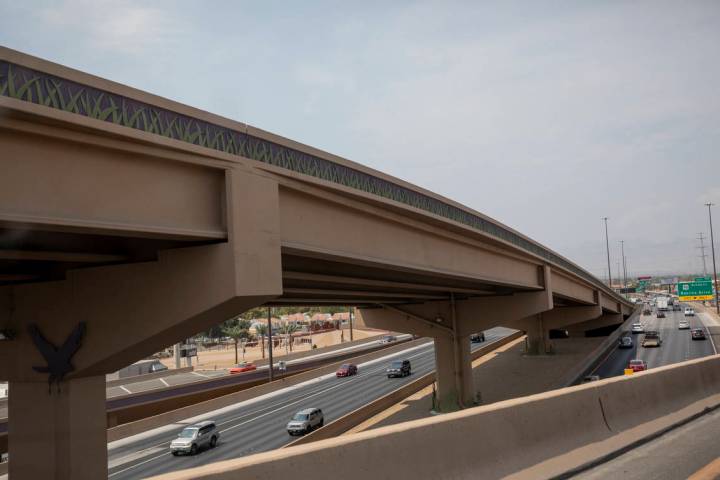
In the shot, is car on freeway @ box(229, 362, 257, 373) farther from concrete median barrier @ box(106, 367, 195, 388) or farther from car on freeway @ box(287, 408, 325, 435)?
car on freeway @ box(287, 408, 325, 435)

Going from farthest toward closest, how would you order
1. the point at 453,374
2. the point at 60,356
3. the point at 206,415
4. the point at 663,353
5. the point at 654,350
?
the point at 654,350
the point at 663,353
the point at 206,415
the point at 453,374
the point at 60,356

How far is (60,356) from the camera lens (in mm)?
11586

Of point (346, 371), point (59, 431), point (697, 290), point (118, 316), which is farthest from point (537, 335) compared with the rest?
point (59, 431)

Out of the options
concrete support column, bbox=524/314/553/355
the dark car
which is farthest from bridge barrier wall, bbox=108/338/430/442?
the dark car

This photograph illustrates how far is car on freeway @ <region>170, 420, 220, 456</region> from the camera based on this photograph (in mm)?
30812

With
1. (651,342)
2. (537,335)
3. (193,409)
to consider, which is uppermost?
(537,335)

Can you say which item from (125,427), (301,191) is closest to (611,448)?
(301,191)

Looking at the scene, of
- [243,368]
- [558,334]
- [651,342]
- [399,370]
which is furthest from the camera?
[558,334]

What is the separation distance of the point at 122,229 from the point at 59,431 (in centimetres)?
473

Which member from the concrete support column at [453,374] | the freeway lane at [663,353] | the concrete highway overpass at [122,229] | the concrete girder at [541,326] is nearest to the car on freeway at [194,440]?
the concrete support column at [453,374]

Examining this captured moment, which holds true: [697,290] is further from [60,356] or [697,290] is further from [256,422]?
[60,356]

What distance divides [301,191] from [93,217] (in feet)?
16.2

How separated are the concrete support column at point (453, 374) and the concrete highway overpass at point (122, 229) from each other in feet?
71.2

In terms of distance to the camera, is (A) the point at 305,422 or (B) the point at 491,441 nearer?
(B) the point at 491,441
